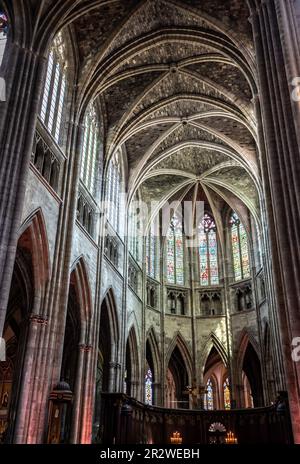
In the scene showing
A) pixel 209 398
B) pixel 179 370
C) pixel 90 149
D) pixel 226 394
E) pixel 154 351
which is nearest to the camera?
pixel 90 149

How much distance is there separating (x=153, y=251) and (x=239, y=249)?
565 cm

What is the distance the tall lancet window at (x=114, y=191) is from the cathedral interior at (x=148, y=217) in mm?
167

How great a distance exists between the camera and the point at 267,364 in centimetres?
2586

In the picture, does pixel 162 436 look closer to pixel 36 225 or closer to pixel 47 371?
pixel 47 371

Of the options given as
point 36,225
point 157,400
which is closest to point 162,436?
point 157,400

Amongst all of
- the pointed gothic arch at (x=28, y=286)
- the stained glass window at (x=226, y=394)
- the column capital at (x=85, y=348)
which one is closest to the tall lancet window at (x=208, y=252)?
the stained glass window at (x=226, y=394)

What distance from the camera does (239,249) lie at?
30.8 meters

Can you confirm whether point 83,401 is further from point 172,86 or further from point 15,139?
point 172,86

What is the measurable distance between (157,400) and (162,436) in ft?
8.05

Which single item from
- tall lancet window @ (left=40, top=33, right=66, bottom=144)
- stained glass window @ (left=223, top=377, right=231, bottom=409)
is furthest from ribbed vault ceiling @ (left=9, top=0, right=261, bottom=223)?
stained glass window @ (left=223, top=377, right=231, bottom=409)

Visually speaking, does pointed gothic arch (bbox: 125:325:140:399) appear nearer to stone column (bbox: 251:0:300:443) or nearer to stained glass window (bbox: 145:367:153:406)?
stained glass window (bbox: 145:367:153:406)

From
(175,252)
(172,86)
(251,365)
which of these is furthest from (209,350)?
(172,86)

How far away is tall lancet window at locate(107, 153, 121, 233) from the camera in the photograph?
23.8m

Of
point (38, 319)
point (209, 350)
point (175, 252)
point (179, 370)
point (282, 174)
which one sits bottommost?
point (38, 319)
